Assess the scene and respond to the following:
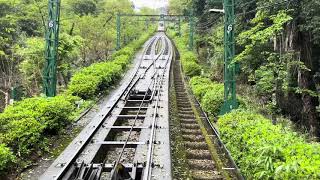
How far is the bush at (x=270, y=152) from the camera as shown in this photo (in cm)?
565

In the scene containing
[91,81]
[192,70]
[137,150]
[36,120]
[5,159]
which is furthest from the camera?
[192,70]

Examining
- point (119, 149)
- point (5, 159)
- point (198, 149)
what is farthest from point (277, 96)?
point (5, 159)

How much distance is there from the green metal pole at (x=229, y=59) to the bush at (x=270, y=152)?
15.9 ft

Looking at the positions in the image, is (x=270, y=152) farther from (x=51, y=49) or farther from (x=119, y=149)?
(x=51, y=49)

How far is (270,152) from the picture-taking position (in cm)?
662

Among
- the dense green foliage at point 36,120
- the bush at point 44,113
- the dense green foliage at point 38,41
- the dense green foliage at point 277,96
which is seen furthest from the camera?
the dense green foliage at point 38,41

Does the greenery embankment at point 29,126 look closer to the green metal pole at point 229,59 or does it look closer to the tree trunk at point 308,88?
the green metal pole at point 229,59

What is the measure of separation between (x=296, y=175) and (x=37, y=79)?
24.9 metres

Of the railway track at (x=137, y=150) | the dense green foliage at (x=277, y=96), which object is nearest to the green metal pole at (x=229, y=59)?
the dense green foliage at (x=277, y=96)

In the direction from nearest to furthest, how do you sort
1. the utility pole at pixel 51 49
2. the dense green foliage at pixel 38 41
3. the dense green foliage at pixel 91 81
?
the utility pole at pixel 51 49 < the dense green foliage at pixel 91 81 < the dense green foliage at pixel 38 41

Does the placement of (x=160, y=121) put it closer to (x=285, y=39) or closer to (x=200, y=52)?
(x=285, y=39)

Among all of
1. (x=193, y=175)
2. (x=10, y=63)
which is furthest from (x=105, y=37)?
(x=193, y=175)

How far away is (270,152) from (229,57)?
9.44m

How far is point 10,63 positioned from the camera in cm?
2962
